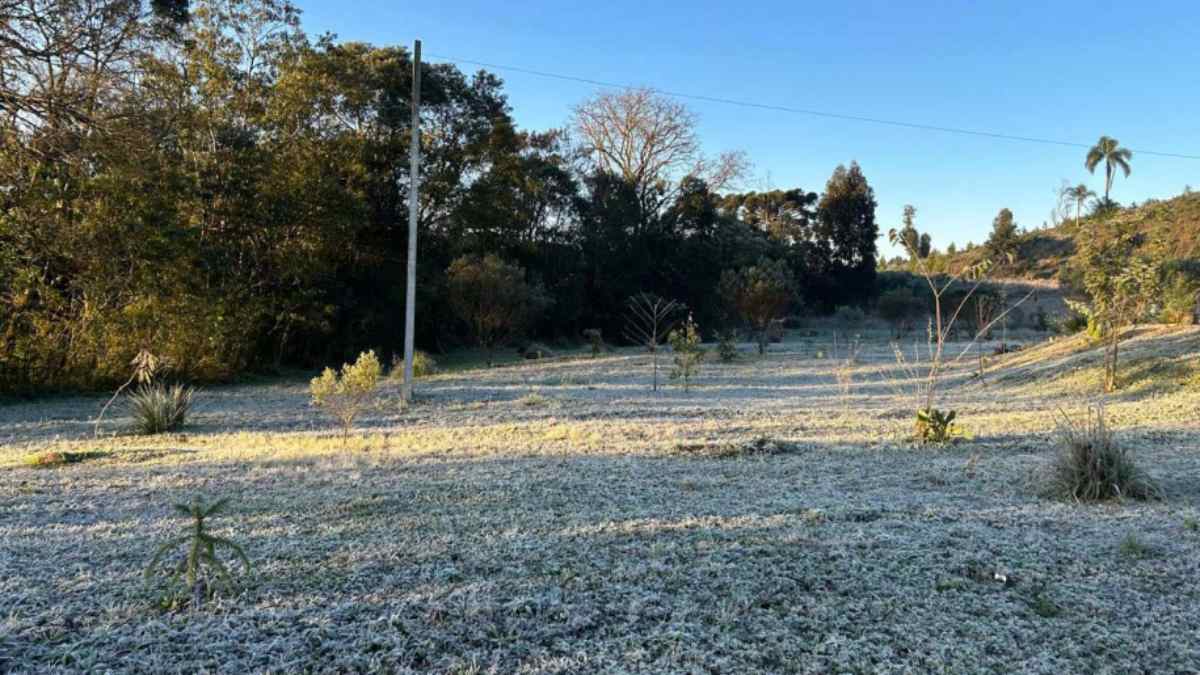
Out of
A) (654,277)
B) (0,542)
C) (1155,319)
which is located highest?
(654,277)

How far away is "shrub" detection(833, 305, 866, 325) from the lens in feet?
110

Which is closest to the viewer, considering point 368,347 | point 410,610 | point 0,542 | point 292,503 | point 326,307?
point 410,610

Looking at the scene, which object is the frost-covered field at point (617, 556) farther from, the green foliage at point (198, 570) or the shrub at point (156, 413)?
the shrub at point (156, 413)

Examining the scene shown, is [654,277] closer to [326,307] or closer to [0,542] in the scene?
[326,307]

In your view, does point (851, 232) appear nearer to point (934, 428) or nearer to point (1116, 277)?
point (1116, 277)

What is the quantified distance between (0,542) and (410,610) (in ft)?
7.93

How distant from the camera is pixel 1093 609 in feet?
8.45

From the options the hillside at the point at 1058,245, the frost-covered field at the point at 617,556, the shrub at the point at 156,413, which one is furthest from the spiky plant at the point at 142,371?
the hillside at the point at 1058,245

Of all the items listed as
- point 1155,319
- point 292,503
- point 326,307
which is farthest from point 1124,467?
point 326,307

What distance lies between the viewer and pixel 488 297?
774 inches

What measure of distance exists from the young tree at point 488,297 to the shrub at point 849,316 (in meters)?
18.8

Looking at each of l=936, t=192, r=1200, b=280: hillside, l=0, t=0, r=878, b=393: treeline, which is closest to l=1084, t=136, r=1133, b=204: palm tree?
l=936, t=192, r=1200, b=280: hillside

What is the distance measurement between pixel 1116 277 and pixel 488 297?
14520 millimetres

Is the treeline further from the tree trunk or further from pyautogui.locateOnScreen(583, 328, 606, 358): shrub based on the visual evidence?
the tree trunk
